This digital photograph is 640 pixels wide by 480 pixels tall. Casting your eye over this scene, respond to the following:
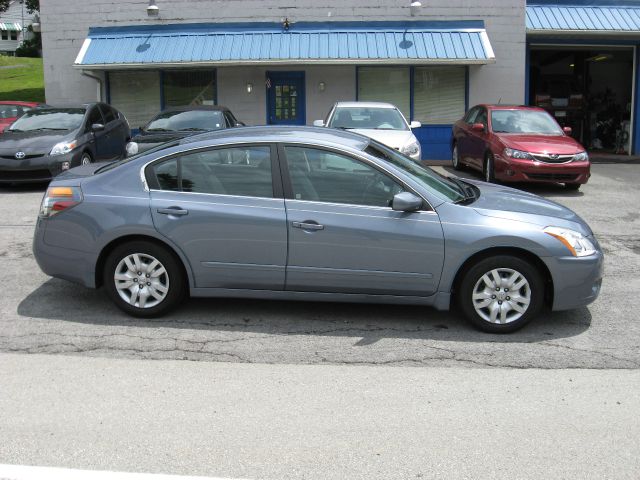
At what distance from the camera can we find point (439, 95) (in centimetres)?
1875

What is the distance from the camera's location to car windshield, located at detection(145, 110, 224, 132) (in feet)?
42.8

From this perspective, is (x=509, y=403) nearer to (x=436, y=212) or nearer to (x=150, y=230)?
(x=436, y=212)

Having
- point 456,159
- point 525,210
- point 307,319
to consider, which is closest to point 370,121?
point 456,159

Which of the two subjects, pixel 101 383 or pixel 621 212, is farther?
pixel 621 212

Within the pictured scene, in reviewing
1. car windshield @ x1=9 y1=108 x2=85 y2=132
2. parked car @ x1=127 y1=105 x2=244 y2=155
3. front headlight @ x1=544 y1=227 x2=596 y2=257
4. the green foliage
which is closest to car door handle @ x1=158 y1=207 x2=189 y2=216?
front headlight @ x1=544 y1=227 x2=596 y2=257

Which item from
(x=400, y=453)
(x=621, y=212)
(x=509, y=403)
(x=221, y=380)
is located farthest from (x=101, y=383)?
(x=621, y=212)

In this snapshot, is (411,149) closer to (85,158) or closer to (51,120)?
(85,158)

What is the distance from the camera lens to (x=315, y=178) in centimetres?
580

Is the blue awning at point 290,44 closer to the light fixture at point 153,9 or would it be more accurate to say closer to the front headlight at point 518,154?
the light fixture at point 153,9

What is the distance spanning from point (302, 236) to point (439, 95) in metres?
14.0

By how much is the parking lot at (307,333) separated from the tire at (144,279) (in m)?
0.15

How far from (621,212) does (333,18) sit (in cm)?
994

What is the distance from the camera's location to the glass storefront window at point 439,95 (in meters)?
18.6

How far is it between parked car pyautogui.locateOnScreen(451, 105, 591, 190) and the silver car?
671 cm
